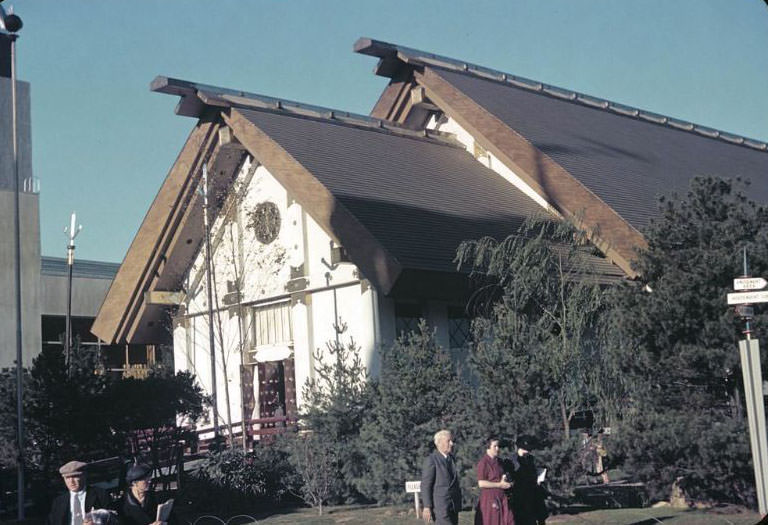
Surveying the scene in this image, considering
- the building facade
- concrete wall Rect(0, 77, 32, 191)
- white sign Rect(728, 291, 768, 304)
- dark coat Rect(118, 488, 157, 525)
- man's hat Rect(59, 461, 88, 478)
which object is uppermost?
concrete wall Rect(0, 77, 32, 191)

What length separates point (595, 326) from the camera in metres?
20.7

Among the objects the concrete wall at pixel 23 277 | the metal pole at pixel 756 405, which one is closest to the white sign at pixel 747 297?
the metal pole at pixel 756 405

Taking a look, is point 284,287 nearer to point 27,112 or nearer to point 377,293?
point 377,293

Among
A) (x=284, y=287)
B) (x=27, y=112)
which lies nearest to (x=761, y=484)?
(x=284, y=287)

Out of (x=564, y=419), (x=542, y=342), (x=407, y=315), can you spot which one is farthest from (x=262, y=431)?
(x=564, y=419)

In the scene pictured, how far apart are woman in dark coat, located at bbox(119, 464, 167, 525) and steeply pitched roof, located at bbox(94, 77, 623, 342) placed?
43.0 feet

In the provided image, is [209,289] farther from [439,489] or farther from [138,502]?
[138,502]

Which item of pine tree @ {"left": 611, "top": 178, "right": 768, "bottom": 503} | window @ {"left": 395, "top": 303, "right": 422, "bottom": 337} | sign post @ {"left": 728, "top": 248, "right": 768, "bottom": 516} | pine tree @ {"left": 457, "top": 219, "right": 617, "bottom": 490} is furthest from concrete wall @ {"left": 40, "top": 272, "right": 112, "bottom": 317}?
sign post @ {"left": 728, "top": 248, "right": 768, "bottom": 516}

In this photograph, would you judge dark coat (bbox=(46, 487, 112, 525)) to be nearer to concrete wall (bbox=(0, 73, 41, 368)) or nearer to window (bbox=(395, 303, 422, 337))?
window (bbox=(395, 303, 422, 337))

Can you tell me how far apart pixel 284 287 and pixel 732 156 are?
18.7 m

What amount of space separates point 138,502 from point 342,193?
1564cm

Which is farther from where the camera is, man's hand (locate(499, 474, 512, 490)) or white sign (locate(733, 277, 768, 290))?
man's hand (locate(499, 474, 512, 490))

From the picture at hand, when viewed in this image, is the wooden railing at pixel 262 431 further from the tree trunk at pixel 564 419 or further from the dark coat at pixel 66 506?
the dark coat at pixel 66 506

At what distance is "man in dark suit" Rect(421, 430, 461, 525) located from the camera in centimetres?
1258
